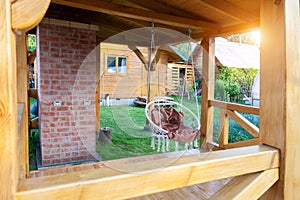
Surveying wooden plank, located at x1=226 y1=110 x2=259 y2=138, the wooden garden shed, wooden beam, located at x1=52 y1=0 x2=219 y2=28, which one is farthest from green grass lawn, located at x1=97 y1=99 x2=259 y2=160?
the wooden garden shed

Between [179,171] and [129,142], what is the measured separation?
2.15 meters

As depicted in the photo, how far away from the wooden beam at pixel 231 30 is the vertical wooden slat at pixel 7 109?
3074mm

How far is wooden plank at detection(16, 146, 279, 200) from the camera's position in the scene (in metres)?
0.64

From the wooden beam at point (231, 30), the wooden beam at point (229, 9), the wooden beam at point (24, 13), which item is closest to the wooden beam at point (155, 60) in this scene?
the wooden beam at point (229, 9)

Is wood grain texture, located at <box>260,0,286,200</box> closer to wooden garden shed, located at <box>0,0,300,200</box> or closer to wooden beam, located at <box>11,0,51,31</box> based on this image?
wooden garden shed, located at <box>0,0,300,200</box>

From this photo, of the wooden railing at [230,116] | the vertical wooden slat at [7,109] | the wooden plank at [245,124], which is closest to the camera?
the vertical wooden slat at [7,109]

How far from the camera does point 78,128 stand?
363 cm

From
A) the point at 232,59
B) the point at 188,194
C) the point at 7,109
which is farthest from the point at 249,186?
the point at 232,59

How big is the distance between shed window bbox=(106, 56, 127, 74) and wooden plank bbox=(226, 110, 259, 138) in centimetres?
205

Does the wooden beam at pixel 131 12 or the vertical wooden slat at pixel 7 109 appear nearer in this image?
the vertical wooden slat at pixel 7 109

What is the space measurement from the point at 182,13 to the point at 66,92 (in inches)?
84.4

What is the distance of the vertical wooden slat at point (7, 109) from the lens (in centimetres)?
56

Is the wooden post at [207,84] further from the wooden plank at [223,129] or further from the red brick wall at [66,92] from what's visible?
the red brick wall at [66,92]

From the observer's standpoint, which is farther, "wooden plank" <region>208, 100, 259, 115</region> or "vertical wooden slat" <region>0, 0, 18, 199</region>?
"wooden plank" <region>208, 100, 259, 115</region>
